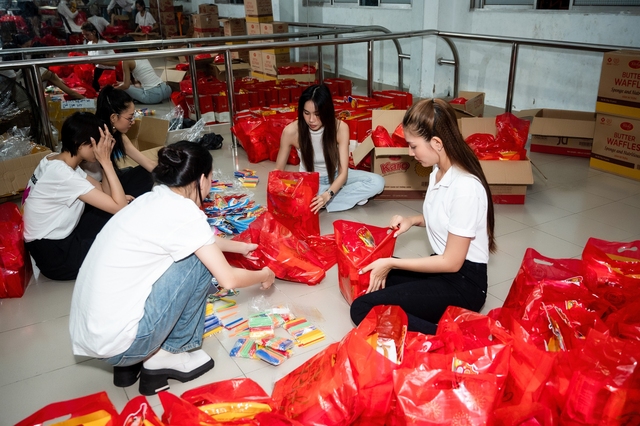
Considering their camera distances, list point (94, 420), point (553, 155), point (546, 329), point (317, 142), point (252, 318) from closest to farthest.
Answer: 1. point (94, 420)
2. point (546, 329)
3. point (252, 318)
4. point (317, 142)
5. point (553, 155)

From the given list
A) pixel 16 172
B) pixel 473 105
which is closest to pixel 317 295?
pixel 16 172

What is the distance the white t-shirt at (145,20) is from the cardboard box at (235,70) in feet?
2.63

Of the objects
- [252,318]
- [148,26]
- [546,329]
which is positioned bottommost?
[252,318]

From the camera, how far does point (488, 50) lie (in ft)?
20.9

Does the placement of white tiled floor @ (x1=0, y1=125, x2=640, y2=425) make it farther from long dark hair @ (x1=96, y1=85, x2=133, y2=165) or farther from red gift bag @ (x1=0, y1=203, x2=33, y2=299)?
long dark hair @ (x1=96, y1=85, x2=133, y2=165)

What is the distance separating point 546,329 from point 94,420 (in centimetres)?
147

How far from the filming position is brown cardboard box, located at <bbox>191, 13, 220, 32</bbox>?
627 centimetres

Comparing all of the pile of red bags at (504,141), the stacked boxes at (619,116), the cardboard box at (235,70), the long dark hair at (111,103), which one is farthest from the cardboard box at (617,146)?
the cardboard box at (235,70)

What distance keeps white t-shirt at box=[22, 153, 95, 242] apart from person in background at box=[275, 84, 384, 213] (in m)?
1.18

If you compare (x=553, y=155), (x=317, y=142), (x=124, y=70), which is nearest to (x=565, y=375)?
(x=317, y=142)

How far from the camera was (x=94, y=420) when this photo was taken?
139cm

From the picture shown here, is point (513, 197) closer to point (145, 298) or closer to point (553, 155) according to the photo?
point (553, 155)

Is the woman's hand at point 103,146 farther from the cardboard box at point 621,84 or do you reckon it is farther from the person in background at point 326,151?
the cardboard box at point 621,84

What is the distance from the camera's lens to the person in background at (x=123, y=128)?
10.1ft
